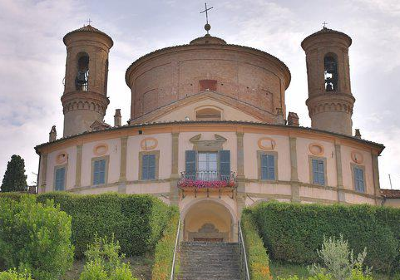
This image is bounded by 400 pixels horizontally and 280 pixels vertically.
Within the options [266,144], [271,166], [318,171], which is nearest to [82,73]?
[266,144]

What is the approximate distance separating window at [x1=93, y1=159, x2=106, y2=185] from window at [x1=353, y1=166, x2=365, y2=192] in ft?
47.7

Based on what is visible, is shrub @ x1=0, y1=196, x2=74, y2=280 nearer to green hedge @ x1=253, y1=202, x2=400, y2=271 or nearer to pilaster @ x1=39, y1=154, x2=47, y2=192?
green hedge @ x1=253, y1=202, x2=400, y2=271

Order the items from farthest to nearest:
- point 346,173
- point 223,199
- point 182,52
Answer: point 182,52 → point 346,173 → point 223,199

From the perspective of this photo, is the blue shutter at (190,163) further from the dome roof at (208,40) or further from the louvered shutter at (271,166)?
the dome roof at (208,40)

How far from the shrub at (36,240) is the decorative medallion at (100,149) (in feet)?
43.0

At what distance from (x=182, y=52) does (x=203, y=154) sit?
34.1 ft

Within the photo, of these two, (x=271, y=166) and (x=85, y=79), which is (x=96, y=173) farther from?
(x=85, y=79)

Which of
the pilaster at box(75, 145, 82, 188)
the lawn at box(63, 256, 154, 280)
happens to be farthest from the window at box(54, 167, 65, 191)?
the lawn at box(63, 256, 154, 280)

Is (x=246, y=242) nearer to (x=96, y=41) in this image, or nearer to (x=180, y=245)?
(x=180, y=245)

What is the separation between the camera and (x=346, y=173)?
38188 mm

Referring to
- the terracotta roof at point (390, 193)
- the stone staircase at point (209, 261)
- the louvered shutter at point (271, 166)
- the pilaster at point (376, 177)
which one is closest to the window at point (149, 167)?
the louvered shutter at point (271, 166)

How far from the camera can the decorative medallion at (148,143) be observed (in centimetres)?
3688

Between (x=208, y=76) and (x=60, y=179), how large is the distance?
11978mm

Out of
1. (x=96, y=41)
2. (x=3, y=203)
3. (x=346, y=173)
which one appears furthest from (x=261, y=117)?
(x=3, y=203)
